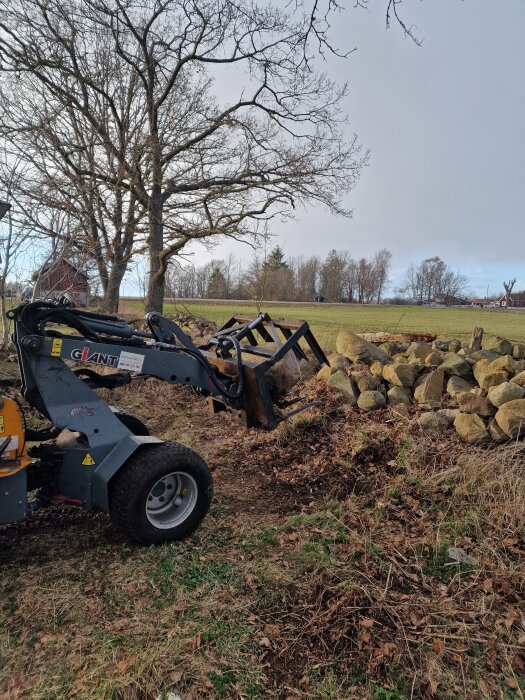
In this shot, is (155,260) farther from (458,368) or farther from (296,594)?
(296,594)

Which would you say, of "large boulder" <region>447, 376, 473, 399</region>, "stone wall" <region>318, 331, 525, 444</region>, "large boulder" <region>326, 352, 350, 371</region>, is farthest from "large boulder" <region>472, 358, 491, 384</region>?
"large boulder" <region>326, 352, 350, 371</region>

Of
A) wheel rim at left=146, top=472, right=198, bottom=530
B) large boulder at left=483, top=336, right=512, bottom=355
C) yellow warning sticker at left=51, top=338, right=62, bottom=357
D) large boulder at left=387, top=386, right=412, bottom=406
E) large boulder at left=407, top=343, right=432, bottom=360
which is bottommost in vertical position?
wheel rim at left=146, top=472, right=198, bottom=530

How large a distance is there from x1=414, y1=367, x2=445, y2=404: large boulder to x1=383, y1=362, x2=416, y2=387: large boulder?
0.61 feet

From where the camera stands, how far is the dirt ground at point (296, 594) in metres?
2.56

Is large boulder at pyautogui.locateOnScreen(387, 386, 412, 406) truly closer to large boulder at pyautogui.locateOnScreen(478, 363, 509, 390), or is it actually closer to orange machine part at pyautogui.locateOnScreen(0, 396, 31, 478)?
large boulder at pyautogui.locateOnScreen(478, 363, 509, 390)

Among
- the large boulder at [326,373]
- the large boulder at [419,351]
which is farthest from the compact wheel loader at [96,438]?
the large boulder at [419,351]

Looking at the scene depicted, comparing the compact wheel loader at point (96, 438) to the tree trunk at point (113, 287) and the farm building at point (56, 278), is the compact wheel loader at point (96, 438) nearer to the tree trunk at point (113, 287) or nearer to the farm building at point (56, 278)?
the farm building at point (56, 278)

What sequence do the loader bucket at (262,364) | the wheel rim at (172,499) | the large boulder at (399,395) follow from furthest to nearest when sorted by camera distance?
the large boulder at (399,395) → the loader bucket at (262,364) → the wheel rim at (172,499)

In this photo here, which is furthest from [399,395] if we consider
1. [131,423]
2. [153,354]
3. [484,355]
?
[153,354]

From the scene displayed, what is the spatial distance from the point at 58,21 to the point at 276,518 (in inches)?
674

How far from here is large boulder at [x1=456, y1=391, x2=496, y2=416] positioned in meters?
5.79

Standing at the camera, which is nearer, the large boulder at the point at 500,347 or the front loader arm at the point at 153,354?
the front loader arm at the point at 153,354

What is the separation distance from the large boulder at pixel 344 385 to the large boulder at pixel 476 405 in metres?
1.55

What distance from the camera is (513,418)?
17.6ft
